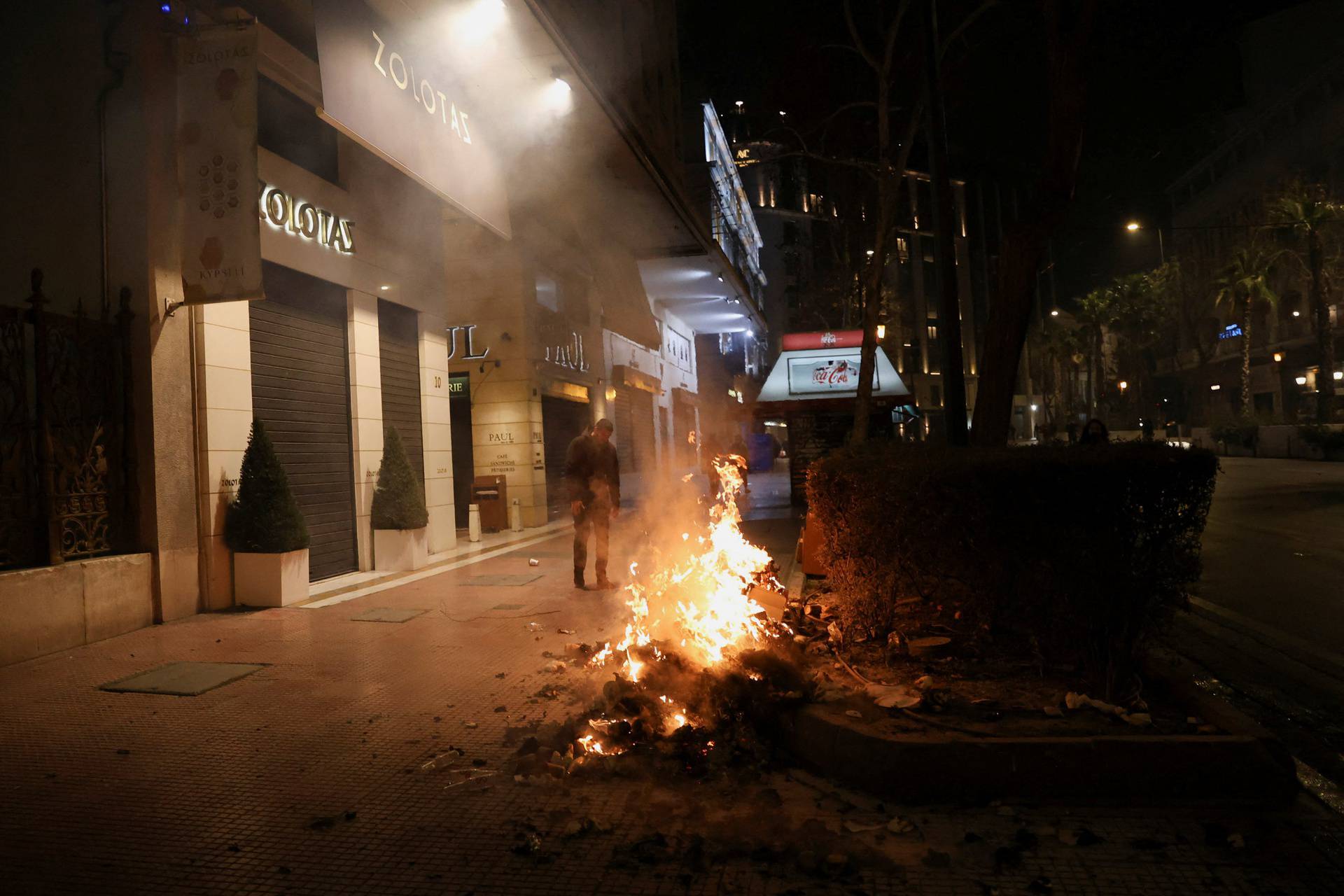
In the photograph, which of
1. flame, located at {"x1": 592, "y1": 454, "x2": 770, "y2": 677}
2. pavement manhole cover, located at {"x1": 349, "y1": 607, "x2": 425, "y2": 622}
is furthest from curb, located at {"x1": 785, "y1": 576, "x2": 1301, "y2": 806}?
pavement manhole cover, located at {"x1": 349, "y1": 607, "x2": 425, "y2": 622}

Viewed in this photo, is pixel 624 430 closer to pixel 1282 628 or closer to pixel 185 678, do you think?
pixel 185 678

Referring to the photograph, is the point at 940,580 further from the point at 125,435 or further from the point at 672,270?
the point at 672,270

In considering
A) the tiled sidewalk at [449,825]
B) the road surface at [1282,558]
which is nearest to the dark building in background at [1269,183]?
the road surface at [1282,558]

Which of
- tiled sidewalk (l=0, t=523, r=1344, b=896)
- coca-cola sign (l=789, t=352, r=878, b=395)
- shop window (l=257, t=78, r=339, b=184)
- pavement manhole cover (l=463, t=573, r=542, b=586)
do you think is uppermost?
shop window (l=257, t=78, r=339, b=184)

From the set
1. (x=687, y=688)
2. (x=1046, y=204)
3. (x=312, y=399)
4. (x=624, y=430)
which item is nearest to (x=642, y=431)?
(x=624, y=430)

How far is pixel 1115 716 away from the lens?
3.94 m

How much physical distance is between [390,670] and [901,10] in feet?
40.8

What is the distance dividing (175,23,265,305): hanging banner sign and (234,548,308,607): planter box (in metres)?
2.72

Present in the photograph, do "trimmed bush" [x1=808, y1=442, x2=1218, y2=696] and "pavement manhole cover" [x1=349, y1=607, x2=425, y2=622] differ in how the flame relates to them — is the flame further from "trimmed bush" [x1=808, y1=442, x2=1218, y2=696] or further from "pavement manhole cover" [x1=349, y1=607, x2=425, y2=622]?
"pavement manhole cover" [x1=349, y1=607, x2=425, y2=622]

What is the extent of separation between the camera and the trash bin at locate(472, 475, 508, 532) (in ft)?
54.3

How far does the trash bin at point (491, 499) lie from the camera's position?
16.6m

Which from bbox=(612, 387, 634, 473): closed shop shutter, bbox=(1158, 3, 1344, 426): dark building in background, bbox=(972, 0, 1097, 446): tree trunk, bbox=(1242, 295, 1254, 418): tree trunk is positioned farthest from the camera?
bbox=(1158, 3, 1344, 426): dark building in background

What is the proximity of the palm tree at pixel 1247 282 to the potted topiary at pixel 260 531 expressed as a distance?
1966 inches

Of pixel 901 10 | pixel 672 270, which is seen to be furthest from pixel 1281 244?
pixel 901 10
